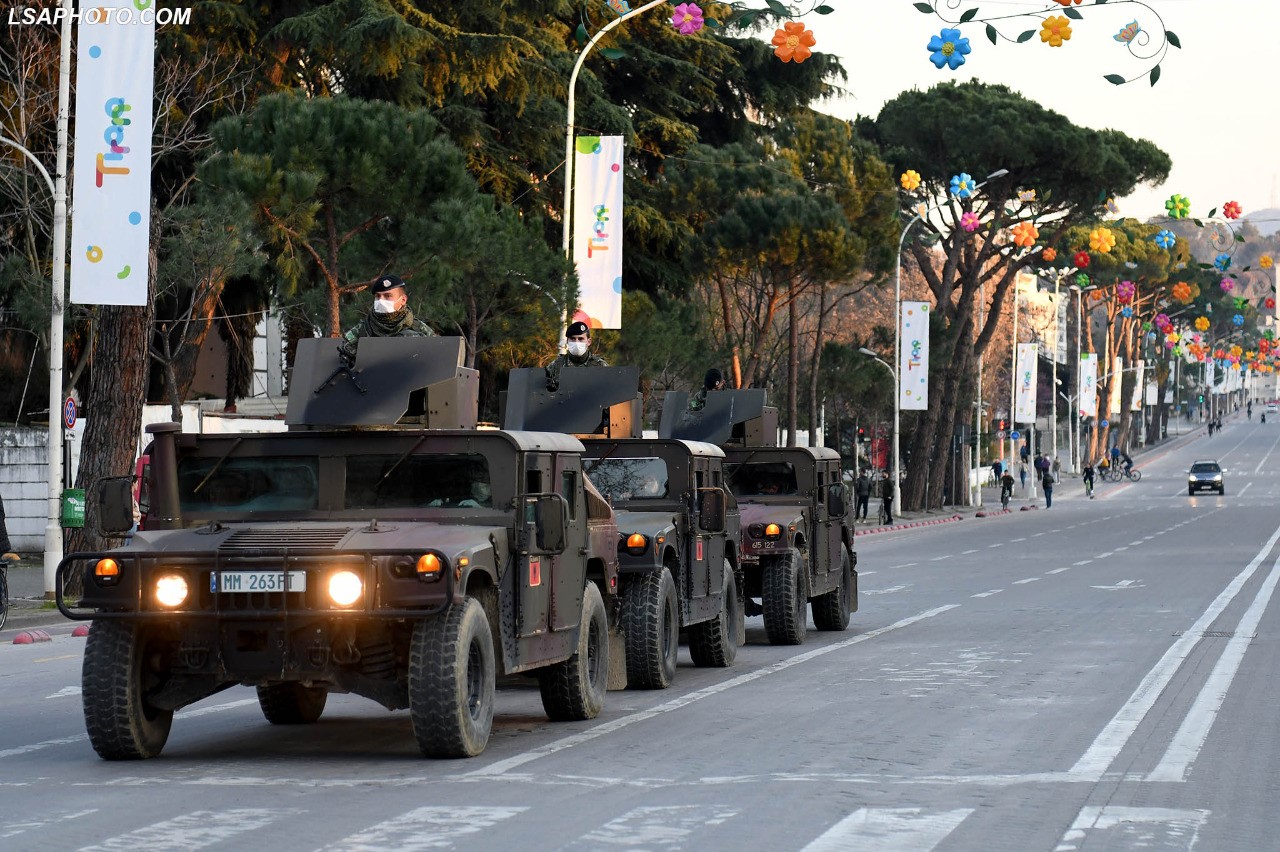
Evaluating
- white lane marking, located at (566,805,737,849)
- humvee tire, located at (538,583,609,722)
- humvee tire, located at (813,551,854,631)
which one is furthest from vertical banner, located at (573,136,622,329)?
white lane marking, located at (566,805,737,849)

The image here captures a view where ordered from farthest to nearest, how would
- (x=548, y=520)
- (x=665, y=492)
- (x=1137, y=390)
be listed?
(x=1137, y=390) → (x=665, y=492) → (x=548, y=520)

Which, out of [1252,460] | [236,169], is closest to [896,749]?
[236,169]

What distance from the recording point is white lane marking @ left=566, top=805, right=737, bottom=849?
817 centimetres

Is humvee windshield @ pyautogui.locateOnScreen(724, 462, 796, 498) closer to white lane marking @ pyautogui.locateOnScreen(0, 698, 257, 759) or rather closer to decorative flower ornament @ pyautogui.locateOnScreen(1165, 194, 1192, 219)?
white lane marking @ pyautogui.locateOnScreen(0, 698, 257, 759)

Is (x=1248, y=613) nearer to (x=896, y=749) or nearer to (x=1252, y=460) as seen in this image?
(x=896, y=749)

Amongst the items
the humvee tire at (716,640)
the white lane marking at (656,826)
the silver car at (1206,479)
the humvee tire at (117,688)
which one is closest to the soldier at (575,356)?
the humvee tire at (716,640)

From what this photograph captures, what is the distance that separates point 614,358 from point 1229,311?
12138 centimetres

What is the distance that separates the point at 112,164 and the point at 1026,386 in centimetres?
6287

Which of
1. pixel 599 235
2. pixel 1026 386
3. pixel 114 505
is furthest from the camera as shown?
pixel 1026 386

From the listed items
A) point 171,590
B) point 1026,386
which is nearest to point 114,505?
point 171,590

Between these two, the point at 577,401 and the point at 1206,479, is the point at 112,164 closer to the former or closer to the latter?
the point at 577,401

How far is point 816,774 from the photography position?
10.3m

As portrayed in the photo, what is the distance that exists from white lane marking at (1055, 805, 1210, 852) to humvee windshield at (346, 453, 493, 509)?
13.4ft

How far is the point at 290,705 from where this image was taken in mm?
12961
